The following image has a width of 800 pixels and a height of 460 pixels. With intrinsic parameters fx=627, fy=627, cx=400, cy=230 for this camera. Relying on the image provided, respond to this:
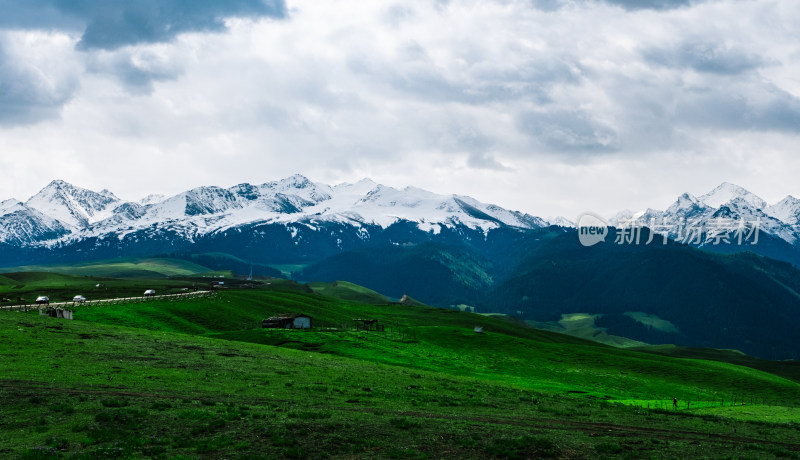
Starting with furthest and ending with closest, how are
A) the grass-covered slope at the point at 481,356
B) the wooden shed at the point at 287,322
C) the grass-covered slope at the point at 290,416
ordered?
1. the wooden shed at the point at 287,322
2. the grass-covered slope at the point at 481,356
3. the grass-covered slope at the point at 290,416

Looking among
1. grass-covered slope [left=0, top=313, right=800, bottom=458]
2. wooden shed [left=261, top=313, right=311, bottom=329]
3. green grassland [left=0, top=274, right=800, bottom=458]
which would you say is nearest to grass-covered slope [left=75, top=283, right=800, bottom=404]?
green grassland [left=0, top=274, right=800, bottom=458]

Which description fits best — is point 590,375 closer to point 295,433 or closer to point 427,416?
point 427,416

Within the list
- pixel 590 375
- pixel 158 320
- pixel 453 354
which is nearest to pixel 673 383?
pixel 590 375

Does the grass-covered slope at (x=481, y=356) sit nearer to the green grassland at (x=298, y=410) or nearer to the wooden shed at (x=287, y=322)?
the green grassland at (x=298, y=410)

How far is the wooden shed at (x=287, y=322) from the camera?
130m

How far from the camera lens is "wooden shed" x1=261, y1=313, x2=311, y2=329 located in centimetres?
13038

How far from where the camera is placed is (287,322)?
430ft

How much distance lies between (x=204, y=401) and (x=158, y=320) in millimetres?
80049

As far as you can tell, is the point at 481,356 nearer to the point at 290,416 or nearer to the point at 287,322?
the point at 287,322

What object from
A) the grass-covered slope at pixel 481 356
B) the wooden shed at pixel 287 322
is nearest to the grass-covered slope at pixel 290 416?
the grass-covered slope at pixel 481 356

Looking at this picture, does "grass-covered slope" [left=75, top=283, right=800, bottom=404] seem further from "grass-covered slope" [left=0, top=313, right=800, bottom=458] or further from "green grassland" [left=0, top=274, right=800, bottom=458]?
"grass-covered slope" [left=0, top=313, right=800, bottom=458]

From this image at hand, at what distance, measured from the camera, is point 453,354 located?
118 meters

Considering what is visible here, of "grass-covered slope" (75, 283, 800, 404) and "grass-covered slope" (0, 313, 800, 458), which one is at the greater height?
"grass-covered slope" (0, 313, 800, 458)

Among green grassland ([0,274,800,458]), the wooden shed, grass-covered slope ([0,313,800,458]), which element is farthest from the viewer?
the wooden shed
